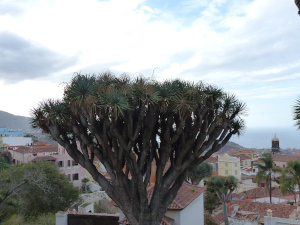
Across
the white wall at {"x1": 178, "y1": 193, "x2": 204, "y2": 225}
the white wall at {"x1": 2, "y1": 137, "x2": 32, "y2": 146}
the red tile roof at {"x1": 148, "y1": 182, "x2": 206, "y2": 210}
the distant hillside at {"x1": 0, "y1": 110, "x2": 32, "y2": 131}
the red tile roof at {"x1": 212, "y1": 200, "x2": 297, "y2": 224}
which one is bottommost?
the red tile roof at {"x1": 212, "y1": 200, "x2": 297, "y2": 224}

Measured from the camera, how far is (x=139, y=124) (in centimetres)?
729

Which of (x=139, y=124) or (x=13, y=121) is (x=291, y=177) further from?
(x=13, y=121)

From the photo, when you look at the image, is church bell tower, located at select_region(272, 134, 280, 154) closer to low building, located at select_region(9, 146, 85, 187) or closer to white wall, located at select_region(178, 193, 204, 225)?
low building, located at select_region(9, 146, 85, 187)

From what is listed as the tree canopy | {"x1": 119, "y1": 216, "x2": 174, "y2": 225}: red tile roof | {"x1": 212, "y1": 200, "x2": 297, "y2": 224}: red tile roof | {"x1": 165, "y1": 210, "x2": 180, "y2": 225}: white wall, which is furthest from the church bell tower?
the tree canopy

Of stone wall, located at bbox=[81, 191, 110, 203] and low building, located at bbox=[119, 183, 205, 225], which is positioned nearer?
low building, located at bbox=[119, 183, 205, 225]

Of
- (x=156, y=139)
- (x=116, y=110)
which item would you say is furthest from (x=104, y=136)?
(x=156, y=139)

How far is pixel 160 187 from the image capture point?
26.7 feet

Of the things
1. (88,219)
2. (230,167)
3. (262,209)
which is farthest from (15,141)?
(88,219)

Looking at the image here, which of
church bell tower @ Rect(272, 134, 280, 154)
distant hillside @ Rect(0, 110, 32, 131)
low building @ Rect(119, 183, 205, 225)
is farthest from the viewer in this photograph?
distant hillside @ Rect(0, 110, 32, 131)

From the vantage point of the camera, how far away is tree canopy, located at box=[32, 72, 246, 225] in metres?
7.27

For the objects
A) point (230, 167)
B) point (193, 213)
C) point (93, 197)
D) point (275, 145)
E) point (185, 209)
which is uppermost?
point (275, 145)

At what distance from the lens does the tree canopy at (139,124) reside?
727cm

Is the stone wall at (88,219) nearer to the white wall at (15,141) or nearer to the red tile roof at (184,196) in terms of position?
the red tile roof at (184,196)

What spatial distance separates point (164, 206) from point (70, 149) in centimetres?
330
